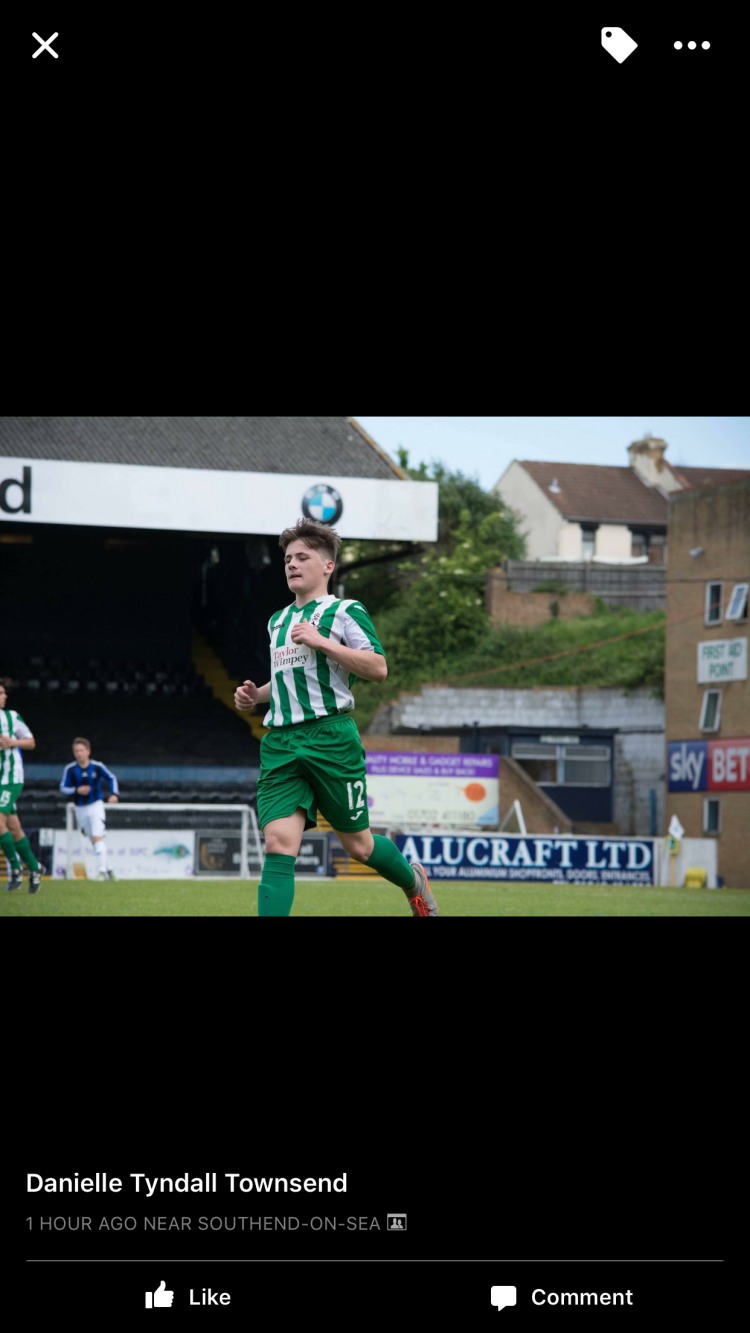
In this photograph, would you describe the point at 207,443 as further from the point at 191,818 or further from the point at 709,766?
the point at 709,766

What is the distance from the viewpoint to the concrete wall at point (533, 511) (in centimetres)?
4353

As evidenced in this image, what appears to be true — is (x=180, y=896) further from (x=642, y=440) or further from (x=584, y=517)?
(x=642, y=440)

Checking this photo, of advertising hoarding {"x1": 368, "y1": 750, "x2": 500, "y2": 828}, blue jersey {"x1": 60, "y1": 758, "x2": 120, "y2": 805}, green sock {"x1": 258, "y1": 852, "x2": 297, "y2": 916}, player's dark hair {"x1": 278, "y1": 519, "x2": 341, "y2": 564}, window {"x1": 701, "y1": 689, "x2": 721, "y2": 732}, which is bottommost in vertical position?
green sock {"x1": 258, "y1": 852, "x2": 297, "y2": 916}

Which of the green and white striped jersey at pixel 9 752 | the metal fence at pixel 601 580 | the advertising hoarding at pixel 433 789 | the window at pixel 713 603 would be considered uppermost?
the metal fence at pixel 601 580

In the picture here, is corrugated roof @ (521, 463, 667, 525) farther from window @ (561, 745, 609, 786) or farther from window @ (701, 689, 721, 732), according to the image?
window @ (701, 689, 721, 732)

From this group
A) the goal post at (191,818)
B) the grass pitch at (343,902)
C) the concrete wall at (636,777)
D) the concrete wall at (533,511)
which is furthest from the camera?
A: the concrete wall at (533,511)

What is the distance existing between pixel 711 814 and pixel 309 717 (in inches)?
916

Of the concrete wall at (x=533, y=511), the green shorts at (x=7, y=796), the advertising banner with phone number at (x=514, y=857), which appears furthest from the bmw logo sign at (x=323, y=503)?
the concrete wall at (x=533, y=511)

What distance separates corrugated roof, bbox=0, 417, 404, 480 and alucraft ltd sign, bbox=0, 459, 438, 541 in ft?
0.85

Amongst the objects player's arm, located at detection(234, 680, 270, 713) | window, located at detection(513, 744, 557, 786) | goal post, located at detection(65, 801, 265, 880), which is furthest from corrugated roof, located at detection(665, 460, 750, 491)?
player's arm, located at detection(234, 680, 270, 713)

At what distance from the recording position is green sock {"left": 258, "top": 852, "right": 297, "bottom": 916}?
449cm
